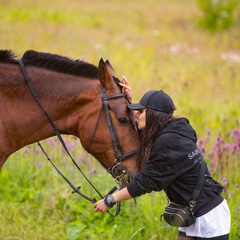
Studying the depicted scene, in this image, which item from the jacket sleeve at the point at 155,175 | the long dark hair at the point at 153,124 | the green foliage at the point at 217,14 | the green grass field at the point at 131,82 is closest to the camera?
the jacket sleeve at the point at 155,175

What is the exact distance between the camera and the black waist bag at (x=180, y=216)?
3.72 meters

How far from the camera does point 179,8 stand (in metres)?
23.0

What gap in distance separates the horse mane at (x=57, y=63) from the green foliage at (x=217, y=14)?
42.9 ft

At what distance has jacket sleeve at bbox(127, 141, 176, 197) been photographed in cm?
360

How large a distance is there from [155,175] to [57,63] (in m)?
1.13

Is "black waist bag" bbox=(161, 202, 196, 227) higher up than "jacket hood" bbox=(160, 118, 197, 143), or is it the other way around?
"jacket hood" bbox=(160, 118, 197, 143)

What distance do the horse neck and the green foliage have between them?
13.2 meters

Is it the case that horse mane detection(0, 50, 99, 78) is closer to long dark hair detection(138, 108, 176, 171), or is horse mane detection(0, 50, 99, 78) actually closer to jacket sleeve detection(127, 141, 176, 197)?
long dark hair detection(138, 108, 176, 171)

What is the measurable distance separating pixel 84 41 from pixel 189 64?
320 centimetres

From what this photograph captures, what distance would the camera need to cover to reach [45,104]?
153 inches

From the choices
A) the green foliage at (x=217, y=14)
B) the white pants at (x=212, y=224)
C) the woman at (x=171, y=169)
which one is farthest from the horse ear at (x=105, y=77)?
the green foliage at (x=217, y=14)

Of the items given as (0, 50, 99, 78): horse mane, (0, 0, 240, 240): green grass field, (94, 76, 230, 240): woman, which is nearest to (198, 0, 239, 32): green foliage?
(0, 0, 240, 240): green grass field

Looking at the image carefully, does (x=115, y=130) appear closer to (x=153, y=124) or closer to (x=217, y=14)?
(x=153, y=124)

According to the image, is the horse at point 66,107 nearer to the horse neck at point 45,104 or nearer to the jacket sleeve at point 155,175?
the horse neck at point 45,104
